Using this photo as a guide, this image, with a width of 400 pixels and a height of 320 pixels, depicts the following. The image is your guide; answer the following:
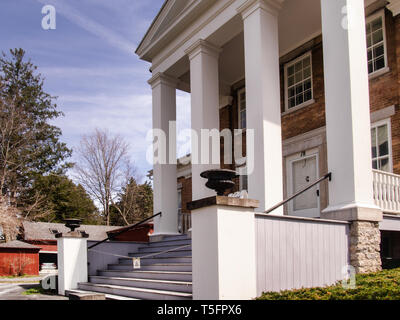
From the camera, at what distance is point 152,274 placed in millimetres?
8438

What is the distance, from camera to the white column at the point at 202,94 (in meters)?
11.4

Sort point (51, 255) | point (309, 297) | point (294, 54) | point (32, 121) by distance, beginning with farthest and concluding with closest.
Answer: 1. point (32, 121)
2. point (51, 255)
3. point (294, 54)
4. point (309, 297)

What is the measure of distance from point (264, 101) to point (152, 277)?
431 cm

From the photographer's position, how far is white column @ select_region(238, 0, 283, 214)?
29.0 feet

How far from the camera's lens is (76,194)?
118ft

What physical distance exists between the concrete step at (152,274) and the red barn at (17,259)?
47.6ft

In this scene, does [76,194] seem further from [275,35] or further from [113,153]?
[275,35]

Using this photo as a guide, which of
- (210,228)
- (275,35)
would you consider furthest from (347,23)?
(210,228)

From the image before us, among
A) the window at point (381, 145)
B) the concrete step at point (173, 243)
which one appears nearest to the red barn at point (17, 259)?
the concrete step at point (173, 243)

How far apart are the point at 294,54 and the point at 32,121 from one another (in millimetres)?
27774

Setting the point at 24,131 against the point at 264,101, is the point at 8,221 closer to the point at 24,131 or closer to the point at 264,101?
the point at 24,131

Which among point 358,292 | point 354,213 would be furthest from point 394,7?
point 358,292

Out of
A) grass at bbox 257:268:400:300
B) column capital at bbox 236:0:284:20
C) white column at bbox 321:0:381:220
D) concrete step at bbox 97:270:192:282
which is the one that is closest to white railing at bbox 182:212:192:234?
concrete step at bbox 97:270:192:282

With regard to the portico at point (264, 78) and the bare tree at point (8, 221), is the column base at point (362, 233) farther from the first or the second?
the bare tree at point (8, 221)
